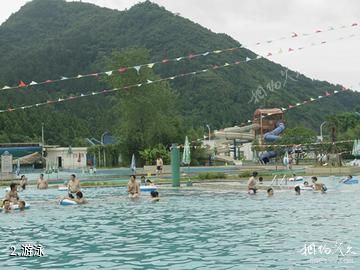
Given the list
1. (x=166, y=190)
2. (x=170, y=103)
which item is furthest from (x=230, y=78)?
(x=166, y=190)

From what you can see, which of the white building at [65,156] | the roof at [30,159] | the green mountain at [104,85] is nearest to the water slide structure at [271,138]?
the white building at [65,156]

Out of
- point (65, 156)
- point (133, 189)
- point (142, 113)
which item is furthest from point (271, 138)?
point (133, 189)

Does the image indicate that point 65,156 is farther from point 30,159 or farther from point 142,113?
point 142,113

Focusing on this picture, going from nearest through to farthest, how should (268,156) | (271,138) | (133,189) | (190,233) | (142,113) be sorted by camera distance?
(190,233) → (133,189) → (142,113) → (268,156) → (271,138)

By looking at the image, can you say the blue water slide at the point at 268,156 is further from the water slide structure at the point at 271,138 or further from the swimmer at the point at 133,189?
the swimmer at the point at 133,189

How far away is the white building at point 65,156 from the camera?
67125mm

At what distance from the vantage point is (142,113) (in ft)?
188

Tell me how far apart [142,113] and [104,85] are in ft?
179

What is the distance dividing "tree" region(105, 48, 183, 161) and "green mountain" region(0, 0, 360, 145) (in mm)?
24685

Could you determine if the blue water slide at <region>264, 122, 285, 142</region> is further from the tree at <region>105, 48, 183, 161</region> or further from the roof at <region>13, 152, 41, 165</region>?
the roof at <region>13, 152, 41, 165</region>

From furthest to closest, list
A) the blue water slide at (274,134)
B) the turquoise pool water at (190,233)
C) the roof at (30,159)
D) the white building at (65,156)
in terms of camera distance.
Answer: the white building at (65,156) < the blue water slide at (274,134) < the roof at (30,159) < the turquoise pool water at (190,233)

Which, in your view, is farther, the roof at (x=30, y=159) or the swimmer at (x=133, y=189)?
the roof at (x=30, y=159)

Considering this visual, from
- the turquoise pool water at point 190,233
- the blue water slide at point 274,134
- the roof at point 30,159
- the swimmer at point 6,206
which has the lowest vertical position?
the turquoise pool water at point 190,233

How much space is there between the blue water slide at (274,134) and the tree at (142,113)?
38.0 ft
